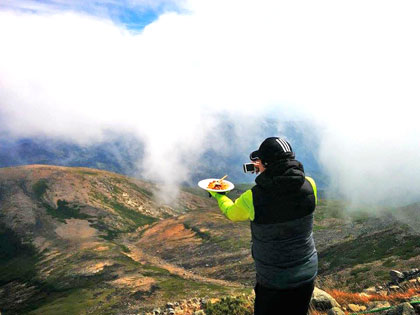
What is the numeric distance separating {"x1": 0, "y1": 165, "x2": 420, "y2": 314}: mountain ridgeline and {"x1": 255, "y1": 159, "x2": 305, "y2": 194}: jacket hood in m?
24.3

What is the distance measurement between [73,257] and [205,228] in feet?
162

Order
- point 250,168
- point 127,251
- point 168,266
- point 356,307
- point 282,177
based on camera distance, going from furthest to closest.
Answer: point 127,251 → point 168,266 → point 356,307 → point 250,168 → point 282,177

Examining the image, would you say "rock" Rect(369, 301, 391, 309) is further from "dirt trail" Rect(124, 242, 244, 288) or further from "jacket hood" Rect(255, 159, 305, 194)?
"dirt trail" Rect(124, 242, 244, 288)

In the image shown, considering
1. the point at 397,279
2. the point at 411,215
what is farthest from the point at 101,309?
the point at 411,215

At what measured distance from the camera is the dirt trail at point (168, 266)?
213ft

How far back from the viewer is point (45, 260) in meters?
111

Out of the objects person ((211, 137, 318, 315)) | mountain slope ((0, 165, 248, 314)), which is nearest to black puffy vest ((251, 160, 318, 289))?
person ((211, 137, 318, 315))

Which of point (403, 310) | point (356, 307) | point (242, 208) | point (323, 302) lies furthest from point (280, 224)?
point (356, 307)

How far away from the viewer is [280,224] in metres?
5.08

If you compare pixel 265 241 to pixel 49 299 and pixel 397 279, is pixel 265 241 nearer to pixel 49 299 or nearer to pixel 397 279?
pixel 397 279

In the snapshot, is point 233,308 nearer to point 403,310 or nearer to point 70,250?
point 403,310

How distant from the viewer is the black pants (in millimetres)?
5406

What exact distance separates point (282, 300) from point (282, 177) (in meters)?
2.19

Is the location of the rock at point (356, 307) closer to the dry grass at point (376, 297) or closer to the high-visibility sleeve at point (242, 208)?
the dry grass at point (376, 297)
